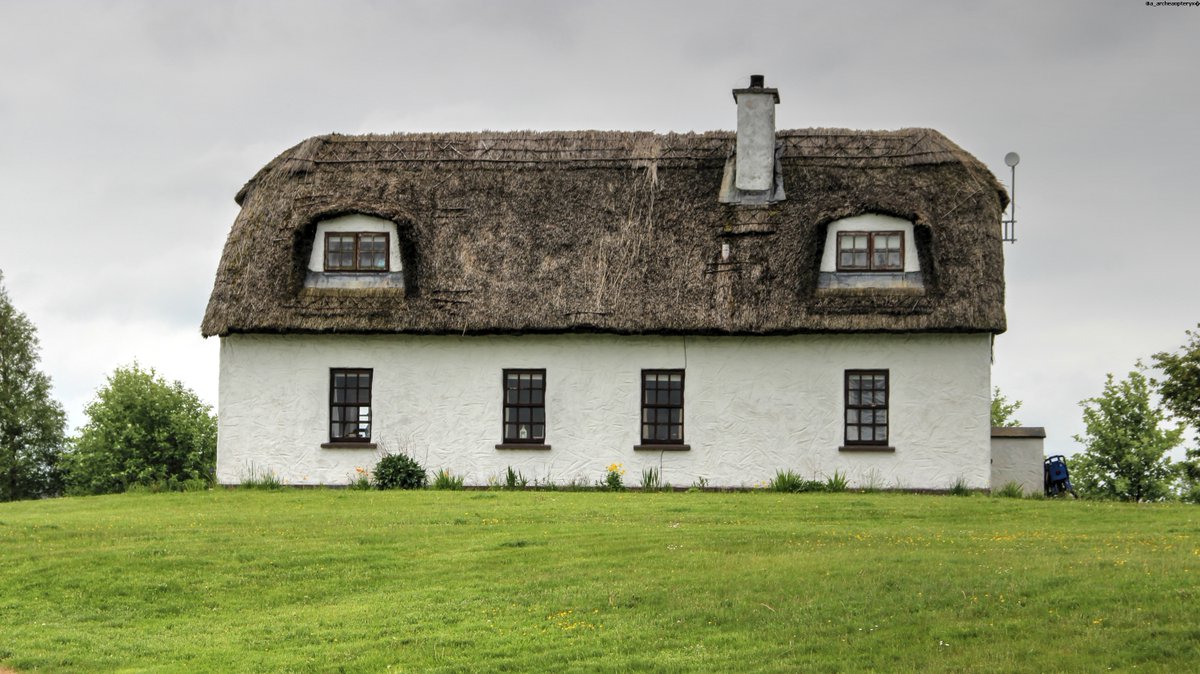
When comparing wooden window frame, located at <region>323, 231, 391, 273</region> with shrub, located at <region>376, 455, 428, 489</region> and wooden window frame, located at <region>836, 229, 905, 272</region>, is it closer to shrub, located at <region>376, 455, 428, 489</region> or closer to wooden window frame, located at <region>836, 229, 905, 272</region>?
shrub, located at <region>376, 455, 428, 489</region>

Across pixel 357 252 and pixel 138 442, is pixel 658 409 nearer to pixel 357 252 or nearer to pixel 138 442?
pixel 357 252

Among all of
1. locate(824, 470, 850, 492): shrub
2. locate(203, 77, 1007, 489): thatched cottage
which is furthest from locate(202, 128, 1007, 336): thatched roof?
locate(824, 470, 850, 492): shrub

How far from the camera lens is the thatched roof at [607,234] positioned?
97.1 ft

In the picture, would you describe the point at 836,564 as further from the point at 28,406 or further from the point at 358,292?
the point at 28,406

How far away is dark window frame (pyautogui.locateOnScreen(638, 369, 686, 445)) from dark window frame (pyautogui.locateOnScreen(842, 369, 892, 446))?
329 centimetres

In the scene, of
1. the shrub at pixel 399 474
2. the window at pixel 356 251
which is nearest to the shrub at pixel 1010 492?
the shrub at pixel 399 474

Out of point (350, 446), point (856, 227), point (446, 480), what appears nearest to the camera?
point (446, 480)

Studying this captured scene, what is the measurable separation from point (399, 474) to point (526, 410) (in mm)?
2897

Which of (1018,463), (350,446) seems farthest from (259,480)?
(1018,463)

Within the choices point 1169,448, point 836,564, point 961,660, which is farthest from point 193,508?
point 1169,448

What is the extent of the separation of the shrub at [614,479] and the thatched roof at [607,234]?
2841 millimetres

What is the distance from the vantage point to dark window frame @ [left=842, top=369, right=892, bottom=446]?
29625mm

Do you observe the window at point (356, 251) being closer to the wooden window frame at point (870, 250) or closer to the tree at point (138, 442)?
the wooden window frame at point (870, 250)

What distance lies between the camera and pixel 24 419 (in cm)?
5281
